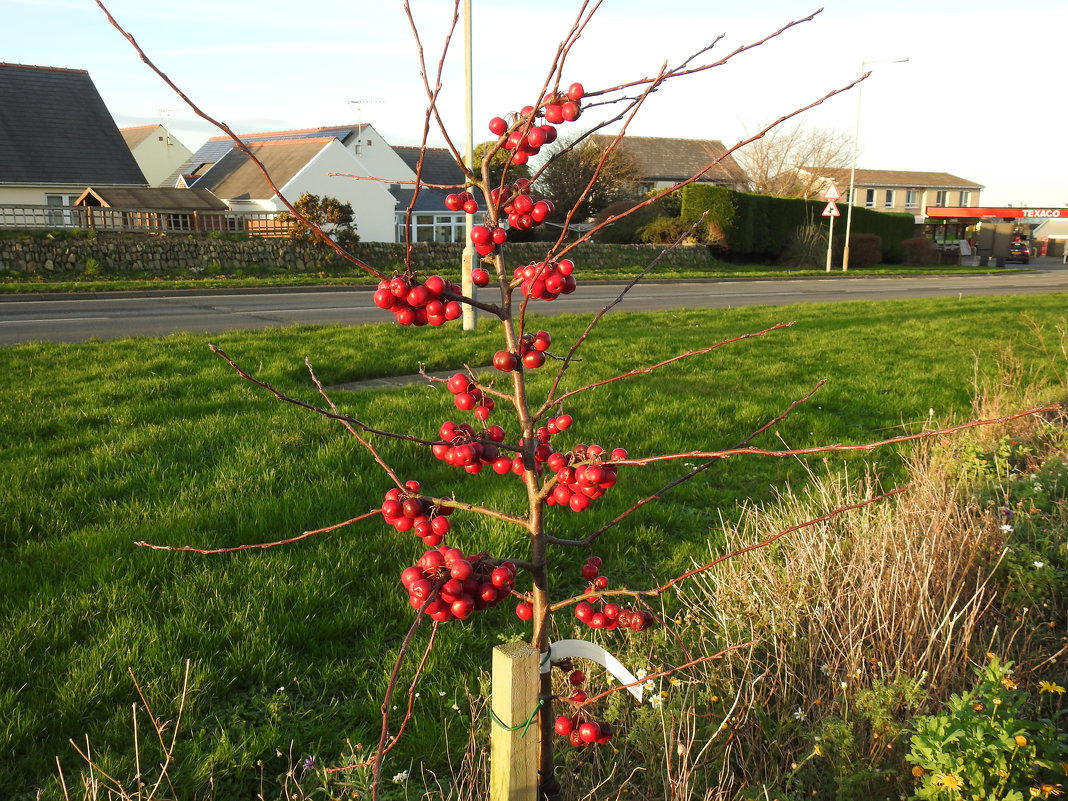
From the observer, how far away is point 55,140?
99.2 feet

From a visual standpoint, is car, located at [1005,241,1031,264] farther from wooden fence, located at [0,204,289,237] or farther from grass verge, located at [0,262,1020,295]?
wooden fence, located at [0,204,289,237]

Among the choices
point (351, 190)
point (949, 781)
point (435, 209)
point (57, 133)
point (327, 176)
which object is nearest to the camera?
point (949, 781)

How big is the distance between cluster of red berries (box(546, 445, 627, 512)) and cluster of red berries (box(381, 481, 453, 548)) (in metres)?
0.26

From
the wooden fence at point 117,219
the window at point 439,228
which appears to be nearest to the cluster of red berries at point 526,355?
the wooden fence at point 117,219

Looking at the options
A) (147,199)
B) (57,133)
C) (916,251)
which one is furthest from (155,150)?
(916,251)

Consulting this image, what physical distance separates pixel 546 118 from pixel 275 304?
14865mm

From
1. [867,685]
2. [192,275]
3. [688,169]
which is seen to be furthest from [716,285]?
[688,169]

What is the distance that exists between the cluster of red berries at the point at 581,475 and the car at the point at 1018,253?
56.4 metres

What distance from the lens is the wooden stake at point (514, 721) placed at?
1.75 m

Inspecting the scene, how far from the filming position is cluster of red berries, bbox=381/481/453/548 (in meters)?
1.69

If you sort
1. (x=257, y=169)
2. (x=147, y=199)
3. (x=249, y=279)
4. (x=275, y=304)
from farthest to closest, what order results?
1. (x=257, y=169)
2. (x=147, y=199)
3. (x=249, y=279)
4. (x=275, y=304)

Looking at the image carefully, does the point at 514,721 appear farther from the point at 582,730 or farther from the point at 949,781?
the point at 949,781

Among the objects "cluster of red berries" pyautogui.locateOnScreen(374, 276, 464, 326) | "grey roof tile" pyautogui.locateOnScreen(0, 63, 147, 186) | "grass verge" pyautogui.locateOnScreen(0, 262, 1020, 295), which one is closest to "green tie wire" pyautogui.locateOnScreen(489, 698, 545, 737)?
"cluster of red berries" pyautogui.locateOnScreen(374, 276, 464, 326)

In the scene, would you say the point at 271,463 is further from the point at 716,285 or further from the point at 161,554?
the point at 716,285
